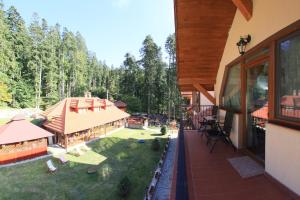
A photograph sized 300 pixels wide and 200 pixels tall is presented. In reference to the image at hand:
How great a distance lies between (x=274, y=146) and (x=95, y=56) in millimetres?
57558

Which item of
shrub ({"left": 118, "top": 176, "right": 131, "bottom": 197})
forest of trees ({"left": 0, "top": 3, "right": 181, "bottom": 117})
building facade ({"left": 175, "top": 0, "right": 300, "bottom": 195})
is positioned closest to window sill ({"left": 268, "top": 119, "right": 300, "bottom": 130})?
building facade ({"left": 175, "top": 0, "right": 300, "bottom": 195})

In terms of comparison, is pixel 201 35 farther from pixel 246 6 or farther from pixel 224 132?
pixel 224 132

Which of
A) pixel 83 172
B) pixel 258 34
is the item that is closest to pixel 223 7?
pixel 258 34

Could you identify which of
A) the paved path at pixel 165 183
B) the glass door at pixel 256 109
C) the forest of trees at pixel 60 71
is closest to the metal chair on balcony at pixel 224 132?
the glass door at pixel 256 109

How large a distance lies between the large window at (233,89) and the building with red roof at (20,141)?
1471cm

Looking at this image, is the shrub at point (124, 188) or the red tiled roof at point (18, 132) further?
the red tiled roof at point (18, 132)

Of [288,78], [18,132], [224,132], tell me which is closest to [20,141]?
[18,132]

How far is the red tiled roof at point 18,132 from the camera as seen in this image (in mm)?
14355

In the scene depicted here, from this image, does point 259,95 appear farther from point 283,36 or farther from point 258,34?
point 283,36

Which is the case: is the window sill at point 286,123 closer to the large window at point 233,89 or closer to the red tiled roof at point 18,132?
the large window at point 233,89

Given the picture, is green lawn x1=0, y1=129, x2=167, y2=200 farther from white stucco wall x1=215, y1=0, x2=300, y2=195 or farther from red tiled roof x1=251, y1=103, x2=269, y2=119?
white stucco wall x1=215, y1=0, x2=300, y2=195

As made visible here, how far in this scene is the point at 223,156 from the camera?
181 inches

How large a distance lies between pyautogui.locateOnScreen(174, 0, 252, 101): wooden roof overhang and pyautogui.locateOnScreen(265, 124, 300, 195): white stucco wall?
255 cm

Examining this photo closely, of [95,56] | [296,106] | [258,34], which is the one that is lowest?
[296,106]
